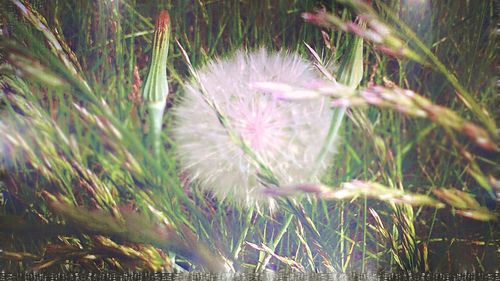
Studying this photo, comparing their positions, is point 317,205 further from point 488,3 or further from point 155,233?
point 488,3

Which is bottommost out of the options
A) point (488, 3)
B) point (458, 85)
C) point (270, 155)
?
point (270, 155)

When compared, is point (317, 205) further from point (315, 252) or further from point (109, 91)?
point (109, 91)

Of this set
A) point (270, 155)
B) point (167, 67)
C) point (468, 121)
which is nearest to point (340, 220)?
point (270, 155)

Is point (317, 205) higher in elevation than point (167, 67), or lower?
lower
